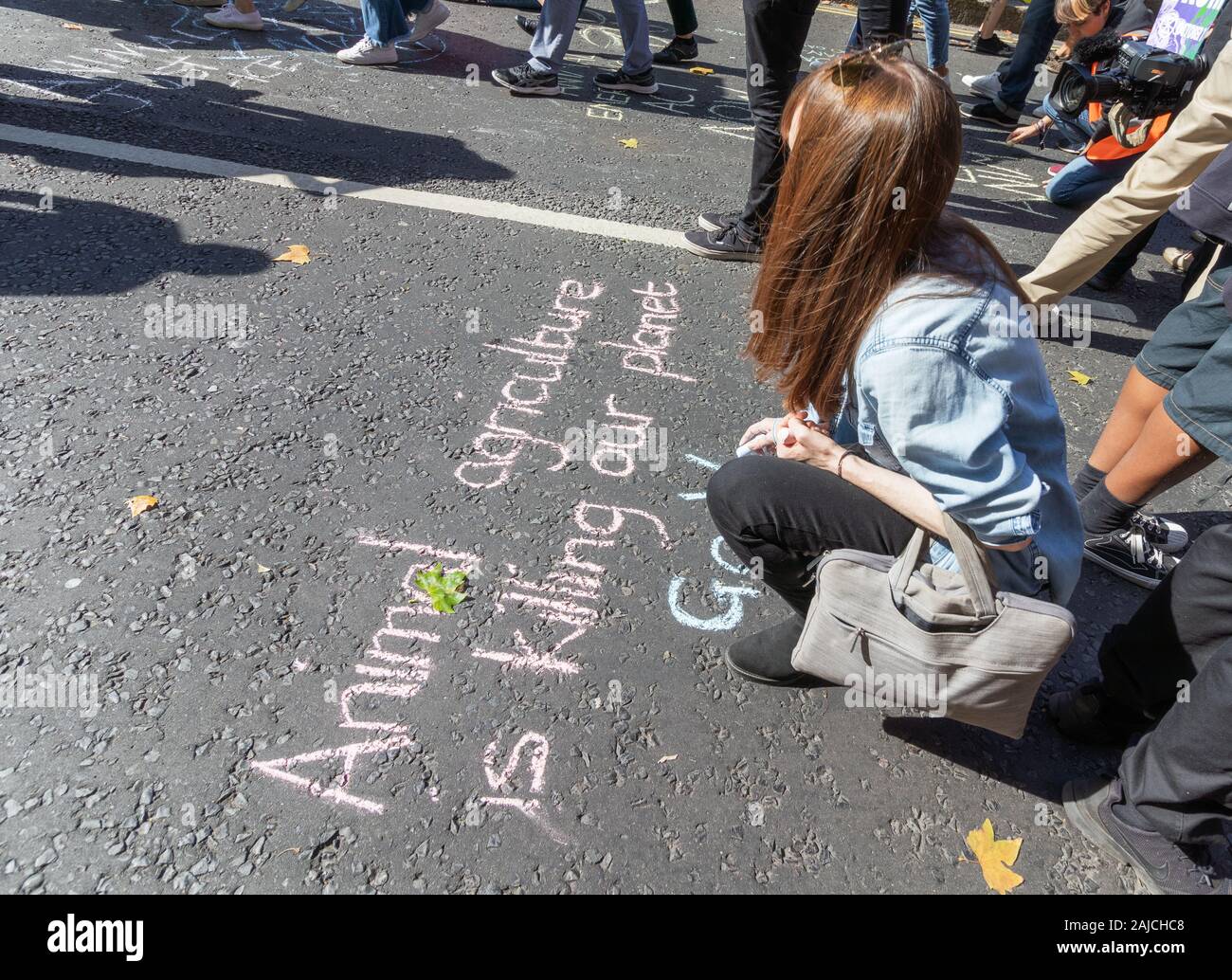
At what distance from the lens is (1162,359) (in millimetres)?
2328

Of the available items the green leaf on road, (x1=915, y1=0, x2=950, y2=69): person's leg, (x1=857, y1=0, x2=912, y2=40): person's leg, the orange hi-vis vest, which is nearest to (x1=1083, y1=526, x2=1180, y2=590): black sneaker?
the green leaf on road

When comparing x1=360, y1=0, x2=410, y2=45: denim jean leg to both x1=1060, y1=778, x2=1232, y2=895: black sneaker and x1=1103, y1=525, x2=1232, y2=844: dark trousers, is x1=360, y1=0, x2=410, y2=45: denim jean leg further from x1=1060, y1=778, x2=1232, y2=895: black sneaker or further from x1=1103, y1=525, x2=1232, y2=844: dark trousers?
x1=1060, y1=778, x2=1232, y2=895: black sneaker

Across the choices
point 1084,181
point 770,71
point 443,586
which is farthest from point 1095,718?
point 1084,181

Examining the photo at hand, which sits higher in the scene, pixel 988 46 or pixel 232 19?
pixel 988 46

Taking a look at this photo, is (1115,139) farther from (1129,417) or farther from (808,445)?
(808,445)

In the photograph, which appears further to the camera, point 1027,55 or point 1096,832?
point 1027,55

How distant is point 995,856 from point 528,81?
17.9ft

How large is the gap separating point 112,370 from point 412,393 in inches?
40.4

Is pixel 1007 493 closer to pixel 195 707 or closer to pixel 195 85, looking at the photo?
pixel 195 707

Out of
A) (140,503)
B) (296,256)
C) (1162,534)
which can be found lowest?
(140,503)

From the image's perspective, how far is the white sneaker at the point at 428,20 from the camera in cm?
606

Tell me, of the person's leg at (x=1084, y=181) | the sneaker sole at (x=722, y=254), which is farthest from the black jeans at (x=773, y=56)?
the person's leg at (x=1084, y=181)

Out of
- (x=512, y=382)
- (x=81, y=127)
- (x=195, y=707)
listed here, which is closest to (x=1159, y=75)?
(x=512, y=382)

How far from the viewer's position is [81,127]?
4.36m
